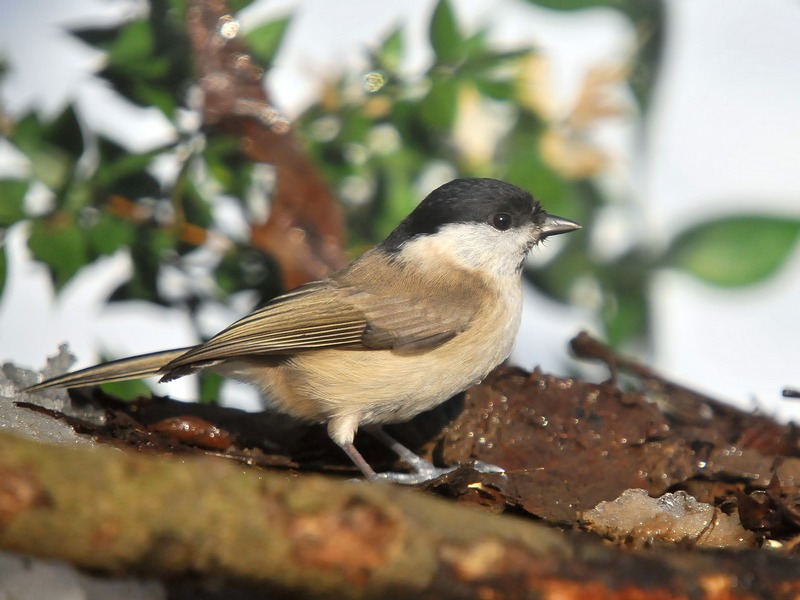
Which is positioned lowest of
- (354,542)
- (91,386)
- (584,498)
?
(584,498)

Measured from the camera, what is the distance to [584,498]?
1.84m

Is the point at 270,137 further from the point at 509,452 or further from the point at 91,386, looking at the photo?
the point at 509,452

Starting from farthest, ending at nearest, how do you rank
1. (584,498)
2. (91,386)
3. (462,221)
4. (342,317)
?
(462,221), (342,317), (91,386), (584,498)

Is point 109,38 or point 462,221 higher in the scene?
point 109,38

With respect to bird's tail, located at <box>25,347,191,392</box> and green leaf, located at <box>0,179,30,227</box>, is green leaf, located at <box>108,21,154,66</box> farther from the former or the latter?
bird's tail, located at <box>25,347,191,392</box>

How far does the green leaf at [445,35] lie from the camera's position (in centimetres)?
274

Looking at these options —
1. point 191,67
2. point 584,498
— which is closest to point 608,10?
point 191,67

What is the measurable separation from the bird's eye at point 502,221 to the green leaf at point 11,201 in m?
1.39

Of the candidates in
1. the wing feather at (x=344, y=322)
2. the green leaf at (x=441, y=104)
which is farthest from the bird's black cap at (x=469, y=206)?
the green leaf at (x=441, y=104)

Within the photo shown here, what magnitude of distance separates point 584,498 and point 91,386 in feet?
4.12

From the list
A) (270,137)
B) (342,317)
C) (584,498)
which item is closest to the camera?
(584,498)

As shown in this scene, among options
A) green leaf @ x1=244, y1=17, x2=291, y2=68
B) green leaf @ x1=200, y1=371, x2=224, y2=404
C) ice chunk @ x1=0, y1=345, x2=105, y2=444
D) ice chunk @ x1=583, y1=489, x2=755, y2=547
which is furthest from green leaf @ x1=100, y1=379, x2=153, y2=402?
ice chunk @ x1=583, y1=489, x2=755, y2=547

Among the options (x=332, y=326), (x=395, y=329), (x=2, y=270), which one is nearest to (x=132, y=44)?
(x=2, y=270)

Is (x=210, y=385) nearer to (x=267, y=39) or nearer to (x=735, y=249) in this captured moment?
(x=267, y=39)
